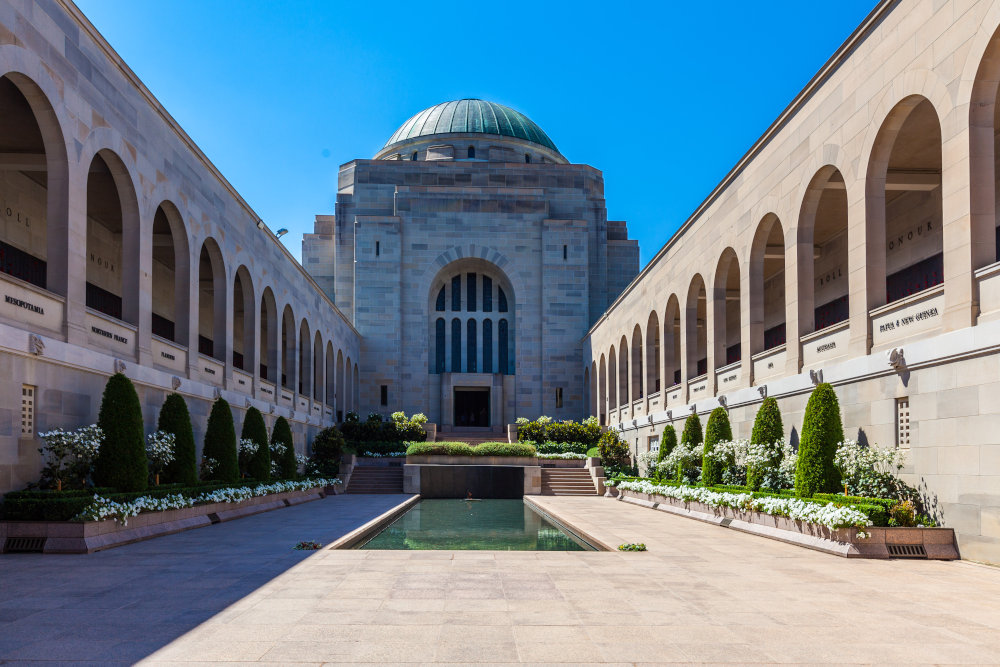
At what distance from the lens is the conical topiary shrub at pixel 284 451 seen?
25.4 metres

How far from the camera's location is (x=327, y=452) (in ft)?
103

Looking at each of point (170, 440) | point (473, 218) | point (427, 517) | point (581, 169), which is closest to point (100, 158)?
point (170, 440)

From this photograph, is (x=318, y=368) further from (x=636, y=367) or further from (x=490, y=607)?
(x=490, y=607)

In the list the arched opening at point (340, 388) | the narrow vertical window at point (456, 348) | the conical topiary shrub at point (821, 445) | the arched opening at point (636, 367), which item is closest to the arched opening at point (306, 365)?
the arched opening at point (340, 388)

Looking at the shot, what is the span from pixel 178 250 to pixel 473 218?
92.2 ft

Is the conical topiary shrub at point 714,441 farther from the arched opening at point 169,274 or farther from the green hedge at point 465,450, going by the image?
the arched opening at point 169,274

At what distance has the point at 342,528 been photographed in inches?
619

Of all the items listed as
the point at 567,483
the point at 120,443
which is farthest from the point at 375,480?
the point at 120,443

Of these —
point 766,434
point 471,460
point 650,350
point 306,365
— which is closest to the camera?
point 766,434

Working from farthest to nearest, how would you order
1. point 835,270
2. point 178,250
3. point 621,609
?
point 835,270 < point 178,250 < point 621,609

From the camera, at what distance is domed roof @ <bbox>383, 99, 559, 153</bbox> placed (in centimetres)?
Answer: 5638

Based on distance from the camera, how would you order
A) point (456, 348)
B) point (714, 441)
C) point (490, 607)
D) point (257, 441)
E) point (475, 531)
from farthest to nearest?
1. point (456, 348)
2. point (257, 441)
3. point (714, 441)
4. point (475, 531)
5. point (490, 607)

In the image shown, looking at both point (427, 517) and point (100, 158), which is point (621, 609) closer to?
point (427, 517)

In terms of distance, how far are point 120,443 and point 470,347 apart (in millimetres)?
34169
